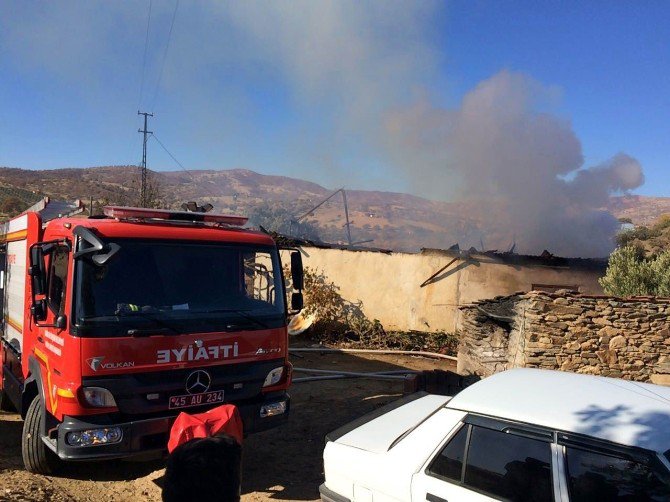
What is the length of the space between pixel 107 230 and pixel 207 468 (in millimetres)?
3141

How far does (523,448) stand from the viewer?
2.78 m

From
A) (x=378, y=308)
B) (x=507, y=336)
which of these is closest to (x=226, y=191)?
(x=378, y=308)

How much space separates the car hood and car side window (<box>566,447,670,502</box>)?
1.00 meters

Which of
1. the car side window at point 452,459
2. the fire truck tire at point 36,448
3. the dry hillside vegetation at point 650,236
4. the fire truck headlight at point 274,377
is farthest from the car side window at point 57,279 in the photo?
the dry hillside vegetation at point 650,236

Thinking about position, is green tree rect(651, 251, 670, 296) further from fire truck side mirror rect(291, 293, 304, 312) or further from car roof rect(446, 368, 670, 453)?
fire truck side mirror rect(291, 293, 304, 312)

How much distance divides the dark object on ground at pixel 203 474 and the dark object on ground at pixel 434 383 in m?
5.62

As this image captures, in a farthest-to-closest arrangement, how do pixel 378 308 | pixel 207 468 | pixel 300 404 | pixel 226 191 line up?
1. pixel 226 191
2. pixel 378 308
3. pixel 300 404
4. pixel 207 468

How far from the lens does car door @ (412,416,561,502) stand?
267 cm

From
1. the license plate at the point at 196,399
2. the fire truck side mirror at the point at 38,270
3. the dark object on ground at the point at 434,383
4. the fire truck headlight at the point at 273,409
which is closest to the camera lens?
the license plate at the point at 196,399

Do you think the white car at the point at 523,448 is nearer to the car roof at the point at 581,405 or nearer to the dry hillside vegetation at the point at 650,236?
the car roof at the point at 581,405

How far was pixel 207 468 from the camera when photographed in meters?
1.85

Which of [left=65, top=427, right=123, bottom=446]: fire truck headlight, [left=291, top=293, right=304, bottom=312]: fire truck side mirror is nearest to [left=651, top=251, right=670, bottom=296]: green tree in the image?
[left=291, top=293, right=304, bottom=312]: fire truck side mirror

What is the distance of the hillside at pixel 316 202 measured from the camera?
22.7m

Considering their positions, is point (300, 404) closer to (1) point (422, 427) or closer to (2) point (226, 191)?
(1) point (422, 427)
